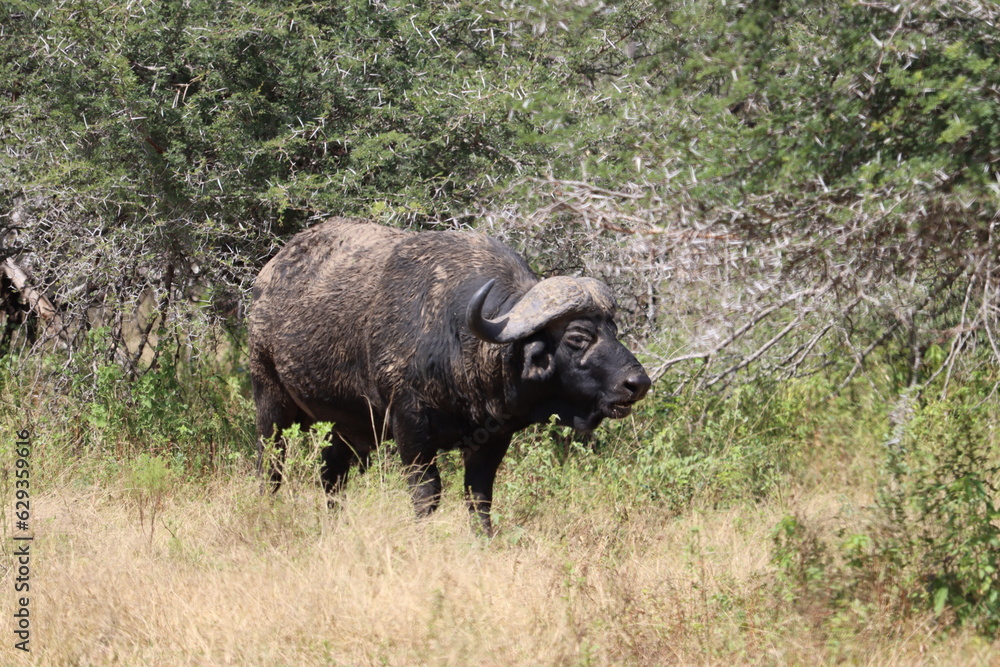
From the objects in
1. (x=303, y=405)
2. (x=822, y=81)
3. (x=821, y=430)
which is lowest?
(x=821, y=430)

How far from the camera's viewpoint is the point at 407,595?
4750 millimetres

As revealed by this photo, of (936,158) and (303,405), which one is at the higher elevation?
(936,158)

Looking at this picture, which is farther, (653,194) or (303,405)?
(303,405)

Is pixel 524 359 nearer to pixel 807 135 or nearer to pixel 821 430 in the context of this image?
pixel 807 135

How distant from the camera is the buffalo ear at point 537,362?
615cm

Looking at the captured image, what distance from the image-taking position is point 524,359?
6.18m

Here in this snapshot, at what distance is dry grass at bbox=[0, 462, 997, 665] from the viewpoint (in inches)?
179

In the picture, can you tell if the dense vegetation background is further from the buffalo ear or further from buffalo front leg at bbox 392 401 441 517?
the buffalo ear

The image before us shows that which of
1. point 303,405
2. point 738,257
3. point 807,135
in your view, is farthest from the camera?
point 303,405

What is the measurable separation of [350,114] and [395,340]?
2.76 m

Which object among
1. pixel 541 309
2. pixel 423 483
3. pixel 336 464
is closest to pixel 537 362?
pixel 541 309

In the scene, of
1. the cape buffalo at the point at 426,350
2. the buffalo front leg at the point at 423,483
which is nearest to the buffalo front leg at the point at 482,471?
the cape buffalo at the point at 426,350

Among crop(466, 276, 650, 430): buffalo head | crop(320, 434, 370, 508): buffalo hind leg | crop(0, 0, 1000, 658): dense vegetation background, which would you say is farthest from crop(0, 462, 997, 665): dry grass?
crop(320, 434, 370, 508): buffalo hind leg

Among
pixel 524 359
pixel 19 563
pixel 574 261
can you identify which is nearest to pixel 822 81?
pixel 524 359
